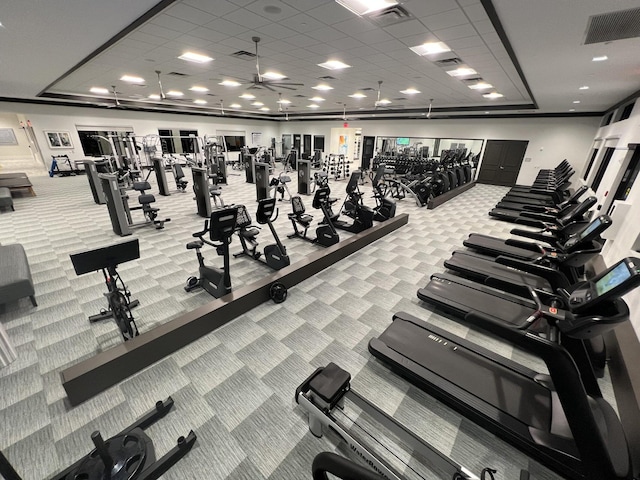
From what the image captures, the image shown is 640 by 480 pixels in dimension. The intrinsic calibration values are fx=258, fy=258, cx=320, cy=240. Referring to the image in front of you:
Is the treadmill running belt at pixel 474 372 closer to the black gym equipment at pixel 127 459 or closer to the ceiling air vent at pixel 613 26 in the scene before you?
the black gym equipment at pixel 127 459

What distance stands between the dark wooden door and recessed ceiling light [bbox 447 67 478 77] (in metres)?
7.63

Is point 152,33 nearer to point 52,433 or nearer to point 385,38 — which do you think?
point 385,38

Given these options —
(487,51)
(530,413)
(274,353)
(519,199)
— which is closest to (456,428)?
(530,413)

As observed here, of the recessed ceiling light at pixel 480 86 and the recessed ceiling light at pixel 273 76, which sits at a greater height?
the recessed ceiling light at pixel 273 76

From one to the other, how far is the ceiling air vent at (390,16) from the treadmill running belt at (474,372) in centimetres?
366

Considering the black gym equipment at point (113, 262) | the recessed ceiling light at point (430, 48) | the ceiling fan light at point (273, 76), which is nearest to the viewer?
the black gym equipment at point (113, 262)

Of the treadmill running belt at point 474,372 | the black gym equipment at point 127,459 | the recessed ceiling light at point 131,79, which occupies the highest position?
the recessed ceiling light at point 131,79

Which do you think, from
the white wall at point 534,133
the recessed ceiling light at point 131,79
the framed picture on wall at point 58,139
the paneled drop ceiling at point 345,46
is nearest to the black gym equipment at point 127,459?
the paneled drop ceiling at point 345,46

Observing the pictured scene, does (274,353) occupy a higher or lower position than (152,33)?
lower

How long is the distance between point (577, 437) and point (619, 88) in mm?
8222

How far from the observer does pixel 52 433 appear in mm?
1754

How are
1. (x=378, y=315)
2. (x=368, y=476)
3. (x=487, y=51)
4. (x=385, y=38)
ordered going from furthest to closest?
1. (x=487, y=51)
2. (x=385, y=38)
3. (x=378, y=315)
4. (x=368, y=476)

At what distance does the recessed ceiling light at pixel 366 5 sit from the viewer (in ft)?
9.86

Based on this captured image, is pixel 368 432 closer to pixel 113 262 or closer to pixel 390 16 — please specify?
pixel 113 262
